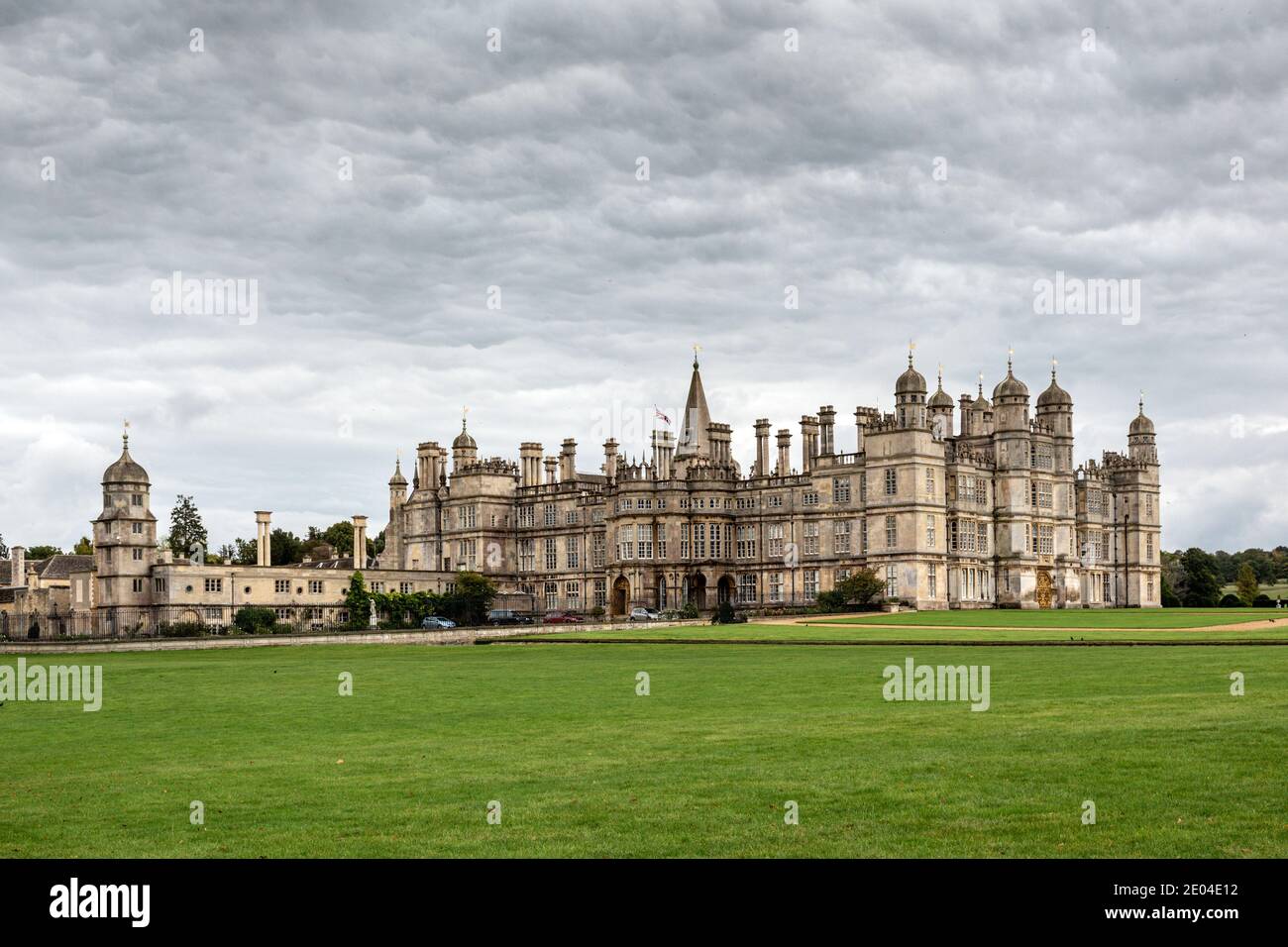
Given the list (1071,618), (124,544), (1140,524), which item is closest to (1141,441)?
(1140,524)

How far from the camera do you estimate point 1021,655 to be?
42.2 m

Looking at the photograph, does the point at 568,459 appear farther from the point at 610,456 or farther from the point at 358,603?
the point at 358,603

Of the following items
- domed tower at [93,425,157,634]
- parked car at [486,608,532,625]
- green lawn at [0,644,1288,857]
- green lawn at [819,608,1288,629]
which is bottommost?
parked car at [486,608,532,625]

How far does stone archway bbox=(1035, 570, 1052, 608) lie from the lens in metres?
96.2

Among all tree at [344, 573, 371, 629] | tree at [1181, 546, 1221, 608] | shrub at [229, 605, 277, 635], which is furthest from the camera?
tree at [1181, 546, 1221, 608]

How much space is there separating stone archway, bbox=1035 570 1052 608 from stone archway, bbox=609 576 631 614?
27.6m

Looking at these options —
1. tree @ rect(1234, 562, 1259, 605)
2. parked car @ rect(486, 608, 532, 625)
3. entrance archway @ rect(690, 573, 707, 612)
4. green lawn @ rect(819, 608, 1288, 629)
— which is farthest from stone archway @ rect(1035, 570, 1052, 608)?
parked car @ rect(486, 608, 532, 625)

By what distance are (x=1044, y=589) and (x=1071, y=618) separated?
860 inches

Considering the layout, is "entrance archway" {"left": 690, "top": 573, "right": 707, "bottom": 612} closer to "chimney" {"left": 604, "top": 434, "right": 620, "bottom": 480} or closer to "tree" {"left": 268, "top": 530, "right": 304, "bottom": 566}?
"chimney" {"left": 604, "top": 434, "right": 620, "bottom": 480}

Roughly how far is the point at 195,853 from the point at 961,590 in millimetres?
82482
